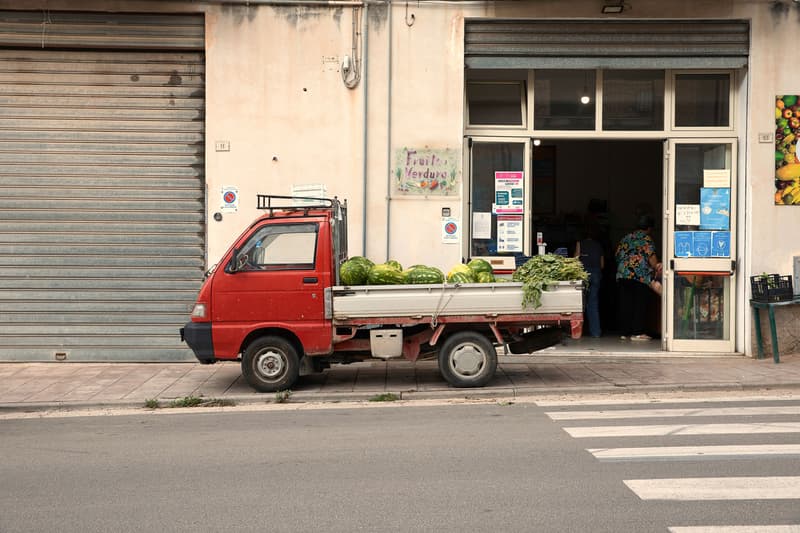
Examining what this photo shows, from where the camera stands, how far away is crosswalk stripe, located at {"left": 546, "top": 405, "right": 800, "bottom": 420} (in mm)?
8672

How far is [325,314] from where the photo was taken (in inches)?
394

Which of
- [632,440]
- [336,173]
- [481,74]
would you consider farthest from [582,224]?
[632,440]

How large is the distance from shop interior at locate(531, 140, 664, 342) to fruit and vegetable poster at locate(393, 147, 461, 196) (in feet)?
13.4

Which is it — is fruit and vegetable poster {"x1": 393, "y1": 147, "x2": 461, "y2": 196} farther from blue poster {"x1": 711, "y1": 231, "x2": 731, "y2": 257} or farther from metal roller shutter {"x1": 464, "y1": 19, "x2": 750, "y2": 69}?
blue poster {"x1": 711, "y1": 231, "x2": 731, "y2": 257}

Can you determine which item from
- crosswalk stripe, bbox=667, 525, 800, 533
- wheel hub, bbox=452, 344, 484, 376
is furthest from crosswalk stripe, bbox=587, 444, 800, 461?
wheel hub, bbox=452, 344, 484, 376

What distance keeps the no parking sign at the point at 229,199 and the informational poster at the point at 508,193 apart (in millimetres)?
3806

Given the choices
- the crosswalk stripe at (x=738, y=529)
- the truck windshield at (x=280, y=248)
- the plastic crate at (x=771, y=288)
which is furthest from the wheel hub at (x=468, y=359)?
the crosswalk stripe at (x=738, y=529)

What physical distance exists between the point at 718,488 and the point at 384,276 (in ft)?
16.9

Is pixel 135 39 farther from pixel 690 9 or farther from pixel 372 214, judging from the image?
pixel 690 9

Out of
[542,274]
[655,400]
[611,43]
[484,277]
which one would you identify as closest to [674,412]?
[655,400]

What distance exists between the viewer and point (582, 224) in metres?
16.4

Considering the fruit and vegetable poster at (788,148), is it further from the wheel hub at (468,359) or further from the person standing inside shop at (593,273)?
the wheel hub at (468,359)

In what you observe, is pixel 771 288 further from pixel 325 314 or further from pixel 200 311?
pixel 200 311

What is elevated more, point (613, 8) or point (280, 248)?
point (613, 8)
